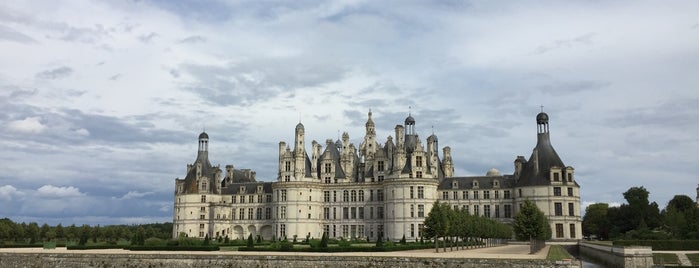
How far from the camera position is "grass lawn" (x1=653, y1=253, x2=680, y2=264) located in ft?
142

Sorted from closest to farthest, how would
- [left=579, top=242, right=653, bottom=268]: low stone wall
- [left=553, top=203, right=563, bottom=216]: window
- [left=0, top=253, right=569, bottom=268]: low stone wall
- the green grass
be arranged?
1. [left=0, top=253, right=569, bottom=268]: low stone wall
2. the green grass
3. [left=579, top=242, right=653, bottom=268]: low stone wall
4. [left=553, top=203, right=563, bottom=216]: window

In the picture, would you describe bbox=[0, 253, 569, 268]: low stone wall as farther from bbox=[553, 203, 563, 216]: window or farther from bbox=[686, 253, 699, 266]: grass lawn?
bbox=[553, 203, 563, 216]: window

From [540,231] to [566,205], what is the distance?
24.6 metres

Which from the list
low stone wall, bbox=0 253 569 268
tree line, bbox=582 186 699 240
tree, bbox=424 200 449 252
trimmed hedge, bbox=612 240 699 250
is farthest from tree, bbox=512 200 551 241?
tree line, bbox=582 186 699 240

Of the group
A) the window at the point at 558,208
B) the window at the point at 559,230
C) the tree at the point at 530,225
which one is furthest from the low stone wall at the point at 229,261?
the window at the point at 559,230

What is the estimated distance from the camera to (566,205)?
2965 inches

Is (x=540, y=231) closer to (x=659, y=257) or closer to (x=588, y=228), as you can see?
(x=659, y=257)

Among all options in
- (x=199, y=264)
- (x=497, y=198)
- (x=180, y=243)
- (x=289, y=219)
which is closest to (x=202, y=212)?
(x=289, y=219)

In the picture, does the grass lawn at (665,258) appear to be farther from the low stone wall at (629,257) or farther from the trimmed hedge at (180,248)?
the trimmed hedge at (180,248)

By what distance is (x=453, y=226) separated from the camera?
56500 millimetres

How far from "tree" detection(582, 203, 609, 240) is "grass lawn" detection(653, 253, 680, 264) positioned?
50633mm

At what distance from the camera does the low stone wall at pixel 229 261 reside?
124 ft

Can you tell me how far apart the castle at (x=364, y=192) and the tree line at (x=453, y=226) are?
30.3ft

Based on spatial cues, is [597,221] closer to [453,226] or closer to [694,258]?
[453,226]
